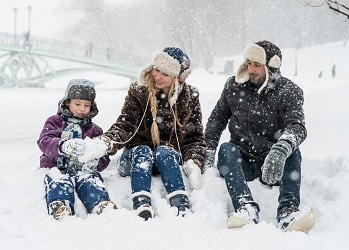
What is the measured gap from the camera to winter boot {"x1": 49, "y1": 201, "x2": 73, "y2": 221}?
10.1 feet

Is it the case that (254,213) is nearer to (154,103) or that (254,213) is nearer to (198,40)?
(154,103)

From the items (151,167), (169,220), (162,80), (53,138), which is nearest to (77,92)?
(53,138)

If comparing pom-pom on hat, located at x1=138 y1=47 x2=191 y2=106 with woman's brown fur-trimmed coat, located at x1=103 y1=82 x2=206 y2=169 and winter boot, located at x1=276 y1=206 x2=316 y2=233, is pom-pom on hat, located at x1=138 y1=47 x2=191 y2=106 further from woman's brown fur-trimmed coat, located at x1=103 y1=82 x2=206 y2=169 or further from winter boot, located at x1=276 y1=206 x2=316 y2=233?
winter boot, located at x1=276 y1=206 x2=316 y2=233

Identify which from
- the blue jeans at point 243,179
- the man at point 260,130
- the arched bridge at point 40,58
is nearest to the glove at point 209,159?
the man at point 260,130

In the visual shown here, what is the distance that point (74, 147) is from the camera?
3.42 meters

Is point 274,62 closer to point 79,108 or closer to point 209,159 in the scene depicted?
point 209,159

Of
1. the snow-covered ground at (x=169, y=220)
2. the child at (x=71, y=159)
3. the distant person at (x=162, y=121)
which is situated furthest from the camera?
the distant person at (x=162, y=121)

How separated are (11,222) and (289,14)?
171ft

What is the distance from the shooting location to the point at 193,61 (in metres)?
38.0

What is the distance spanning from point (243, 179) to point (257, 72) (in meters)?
1.09

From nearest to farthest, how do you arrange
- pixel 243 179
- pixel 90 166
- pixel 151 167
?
1. pixel 243 179
2. pixel 151 167
3. pixel 90 166

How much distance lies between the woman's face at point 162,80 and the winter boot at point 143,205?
109 cm

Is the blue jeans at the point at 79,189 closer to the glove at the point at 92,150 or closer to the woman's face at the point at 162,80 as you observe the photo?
the glove at the point at 92,150

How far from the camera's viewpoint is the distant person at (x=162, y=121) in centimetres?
370
